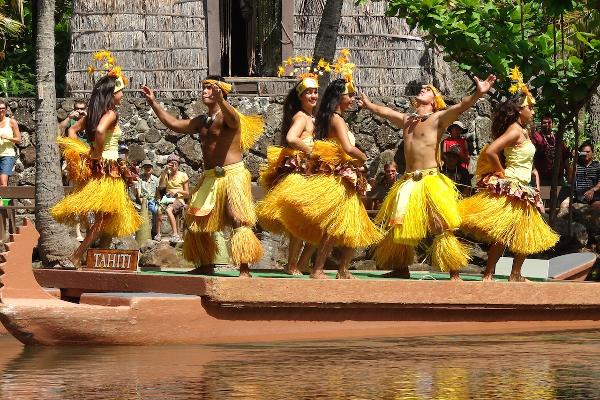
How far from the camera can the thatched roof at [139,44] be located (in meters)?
16.9

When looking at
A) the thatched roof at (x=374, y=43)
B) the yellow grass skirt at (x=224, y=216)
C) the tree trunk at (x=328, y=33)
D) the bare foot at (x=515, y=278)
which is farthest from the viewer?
the thatched roof at (x=374, y=43)

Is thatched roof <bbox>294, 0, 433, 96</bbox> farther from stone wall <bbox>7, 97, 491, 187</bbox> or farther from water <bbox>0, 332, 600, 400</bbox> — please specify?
water <bbox>0, 332, 600, 400</bbox>

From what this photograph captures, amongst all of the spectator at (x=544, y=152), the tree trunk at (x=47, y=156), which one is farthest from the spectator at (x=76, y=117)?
the spectator at (x=544, y=152)

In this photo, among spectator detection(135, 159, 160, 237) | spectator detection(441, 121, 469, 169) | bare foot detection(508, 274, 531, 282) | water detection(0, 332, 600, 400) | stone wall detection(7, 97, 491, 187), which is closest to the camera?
water detection(0, 332, 600, 400)

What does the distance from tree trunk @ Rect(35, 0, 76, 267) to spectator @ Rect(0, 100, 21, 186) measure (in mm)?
1338

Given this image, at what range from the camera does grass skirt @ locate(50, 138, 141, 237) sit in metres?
9.93

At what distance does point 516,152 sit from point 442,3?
11.1ft

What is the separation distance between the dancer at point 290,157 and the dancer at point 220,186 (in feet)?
0.86

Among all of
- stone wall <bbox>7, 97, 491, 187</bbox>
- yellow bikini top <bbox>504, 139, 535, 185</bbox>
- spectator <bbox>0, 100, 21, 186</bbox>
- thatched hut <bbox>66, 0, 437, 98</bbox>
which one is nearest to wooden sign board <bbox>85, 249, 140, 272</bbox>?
yellow bikini top <bbox>504, 139, 535, 185</bbox>

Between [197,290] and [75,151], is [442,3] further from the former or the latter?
[197,290]

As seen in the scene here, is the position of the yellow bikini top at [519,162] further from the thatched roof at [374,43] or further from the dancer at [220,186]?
the thatched roof at [374,43]

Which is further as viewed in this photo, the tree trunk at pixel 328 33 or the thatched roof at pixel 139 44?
the thatched roof at pixel 139 44

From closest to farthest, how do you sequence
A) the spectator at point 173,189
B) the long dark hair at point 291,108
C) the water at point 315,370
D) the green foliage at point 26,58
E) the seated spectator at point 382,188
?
the water at point 315,370 < the long dark hair at point 291,108 < the seated spectator at point 382,188 < the spectator at point 173,189 < the green foliage at point 26,58

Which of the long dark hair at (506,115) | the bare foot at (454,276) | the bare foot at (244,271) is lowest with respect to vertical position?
the bare foot at (454,276)
